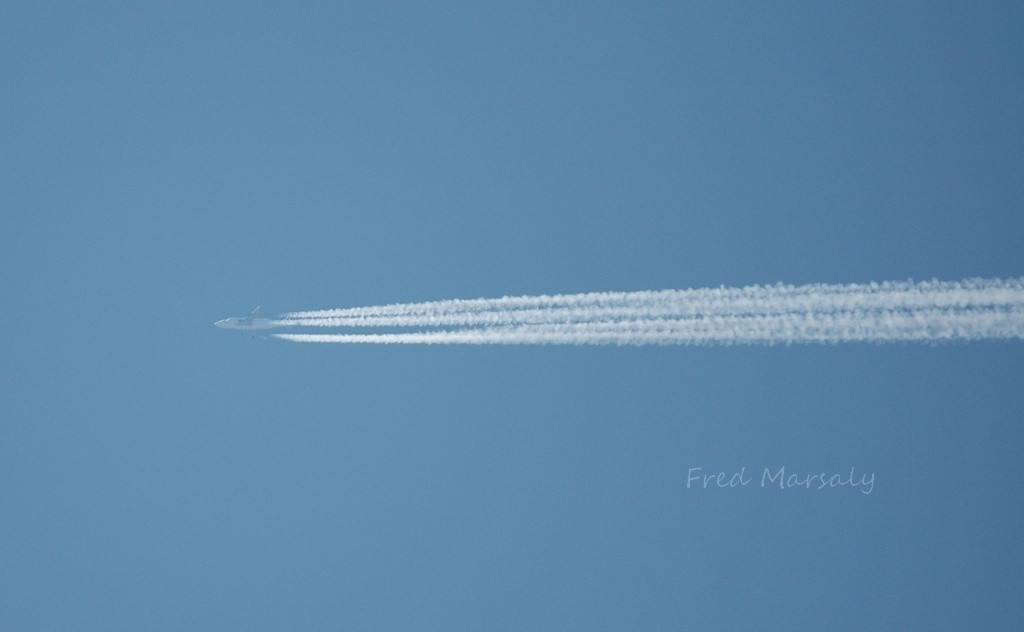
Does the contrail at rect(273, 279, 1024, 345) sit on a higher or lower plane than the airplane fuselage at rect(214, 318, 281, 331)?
lower

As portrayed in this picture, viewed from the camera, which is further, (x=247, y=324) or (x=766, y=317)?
(x=247, y=324)

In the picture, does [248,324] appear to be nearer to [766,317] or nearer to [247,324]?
[247,324]

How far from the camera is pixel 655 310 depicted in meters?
23.5

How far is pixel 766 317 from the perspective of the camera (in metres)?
A: 21.6

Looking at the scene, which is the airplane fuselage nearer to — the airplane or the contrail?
the airplane

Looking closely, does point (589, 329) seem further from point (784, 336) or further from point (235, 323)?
point (235, 323)

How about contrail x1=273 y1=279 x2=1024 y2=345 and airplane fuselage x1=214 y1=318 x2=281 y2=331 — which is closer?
contrail x1=273 y1=279 x2=1024 y2=345

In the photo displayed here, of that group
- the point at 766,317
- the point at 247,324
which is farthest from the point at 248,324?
the point at 766,317

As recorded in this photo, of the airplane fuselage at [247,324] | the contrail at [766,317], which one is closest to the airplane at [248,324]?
the airplane fuselage at [247,324]

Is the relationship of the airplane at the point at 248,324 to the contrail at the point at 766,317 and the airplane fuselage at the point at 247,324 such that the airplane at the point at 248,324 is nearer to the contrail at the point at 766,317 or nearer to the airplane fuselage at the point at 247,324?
the airplane fuselage at the point at 247,324

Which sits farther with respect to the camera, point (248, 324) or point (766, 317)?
point (248, 324)

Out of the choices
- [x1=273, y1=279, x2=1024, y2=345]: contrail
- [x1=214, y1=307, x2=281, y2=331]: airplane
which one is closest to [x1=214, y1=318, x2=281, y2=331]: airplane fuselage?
[x1=214, y1=307, x2=281, y2=331]: airplane

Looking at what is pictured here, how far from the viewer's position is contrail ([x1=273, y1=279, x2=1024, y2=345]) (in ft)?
63.9

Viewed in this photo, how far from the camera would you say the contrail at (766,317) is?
1947 centimetres
